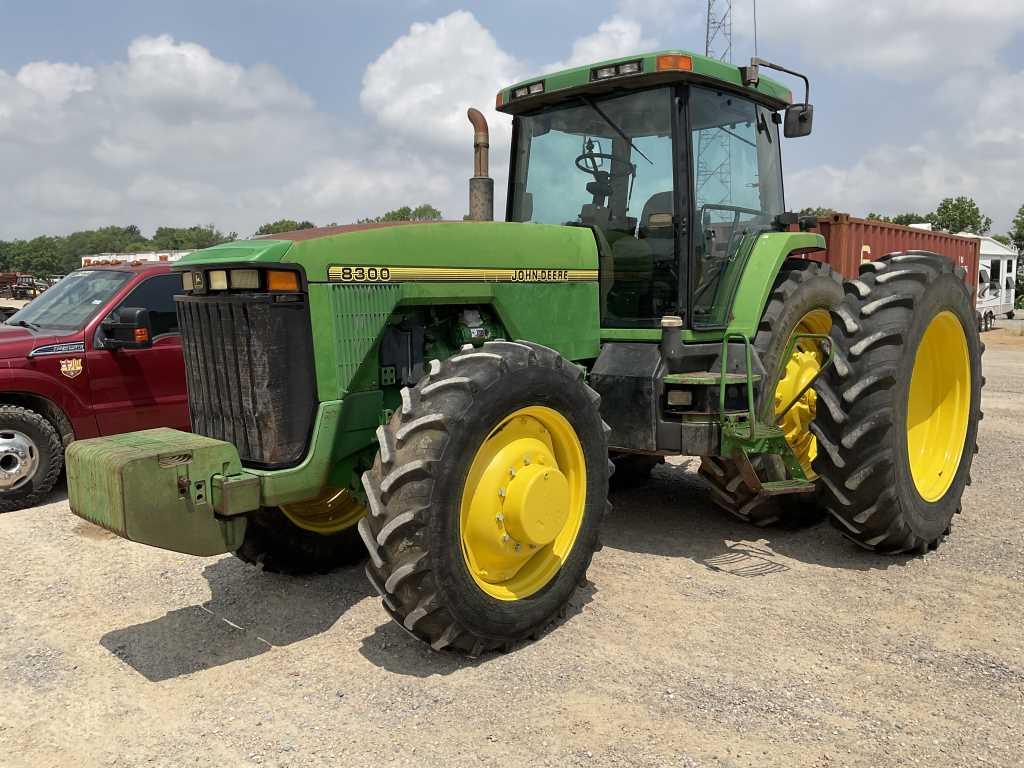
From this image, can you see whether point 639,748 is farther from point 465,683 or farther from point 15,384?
point 15,384

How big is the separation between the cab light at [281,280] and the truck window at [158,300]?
3909 mm

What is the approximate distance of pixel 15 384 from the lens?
6.32 m

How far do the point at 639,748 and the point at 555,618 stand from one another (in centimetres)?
95

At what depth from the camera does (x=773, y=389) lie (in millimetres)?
4852

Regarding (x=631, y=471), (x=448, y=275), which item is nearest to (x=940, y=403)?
(x=631, y=471)

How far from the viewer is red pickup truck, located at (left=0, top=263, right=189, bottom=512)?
627cm

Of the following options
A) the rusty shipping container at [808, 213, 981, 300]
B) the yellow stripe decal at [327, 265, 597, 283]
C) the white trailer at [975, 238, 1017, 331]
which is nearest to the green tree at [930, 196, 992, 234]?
the white trailer at [975, 238, 1017, 331]

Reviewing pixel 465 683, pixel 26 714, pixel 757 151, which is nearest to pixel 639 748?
pixel 465 683

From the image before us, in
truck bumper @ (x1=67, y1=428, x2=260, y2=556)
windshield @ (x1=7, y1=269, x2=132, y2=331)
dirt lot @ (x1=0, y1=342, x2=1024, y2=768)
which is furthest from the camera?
windshield @ (x1=7, y1=269, x2=132, y2=331)

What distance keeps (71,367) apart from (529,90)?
4167 mm

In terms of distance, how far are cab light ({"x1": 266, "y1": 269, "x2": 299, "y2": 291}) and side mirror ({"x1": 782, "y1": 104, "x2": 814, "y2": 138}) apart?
3.38 m

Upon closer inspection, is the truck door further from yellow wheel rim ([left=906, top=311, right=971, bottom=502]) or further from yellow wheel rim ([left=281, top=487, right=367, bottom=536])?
yellow wheel rim ([left=906, top=311, right=971, bottom=502])

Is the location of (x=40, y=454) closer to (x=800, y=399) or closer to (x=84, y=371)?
(x=84, y=371)

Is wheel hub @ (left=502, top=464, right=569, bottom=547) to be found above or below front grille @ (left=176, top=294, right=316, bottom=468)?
below
